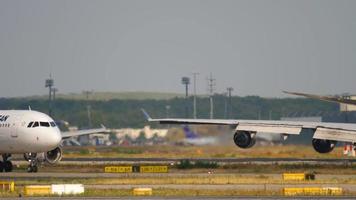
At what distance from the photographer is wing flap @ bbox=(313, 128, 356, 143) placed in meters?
65.1

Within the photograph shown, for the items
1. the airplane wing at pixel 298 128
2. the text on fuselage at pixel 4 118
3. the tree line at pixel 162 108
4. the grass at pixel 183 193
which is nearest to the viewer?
the grass at pixel 183 193

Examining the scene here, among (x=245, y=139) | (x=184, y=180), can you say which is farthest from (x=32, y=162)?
(x=184, y=180)

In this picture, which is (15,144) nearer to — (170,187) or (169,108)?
(170,187)

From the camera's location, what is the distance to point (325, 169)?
68875mm

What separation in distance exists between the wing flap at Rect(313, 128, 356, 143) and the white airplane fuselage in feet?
57.4

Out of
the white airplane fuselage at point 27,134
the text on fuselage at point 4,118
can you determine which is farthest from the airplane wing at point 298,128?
the text on fuselage at point 4,118

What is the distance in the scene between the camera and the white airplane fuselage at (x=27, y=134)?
67688mm

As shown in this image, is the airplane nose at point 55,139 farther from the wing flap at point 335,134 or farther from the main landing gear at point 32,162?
the wing flap at point 335,134

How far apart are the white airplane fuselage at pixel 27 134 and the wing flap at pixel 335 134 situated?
17501 millimetres

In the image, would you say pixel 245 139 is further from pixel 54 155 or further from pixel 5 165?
pixel 5 165

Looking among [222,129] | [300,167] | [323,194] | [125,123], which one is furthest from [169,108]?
[323,194]

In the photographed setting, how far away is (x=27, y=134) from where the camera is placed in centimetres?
6794

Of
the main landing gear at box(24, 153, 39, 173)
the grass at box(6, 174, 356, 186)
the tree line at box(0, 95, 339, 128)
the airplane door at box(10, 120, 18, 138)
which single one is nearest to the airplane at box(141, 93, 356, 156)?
the grass at box(6, 174, 356, 186)

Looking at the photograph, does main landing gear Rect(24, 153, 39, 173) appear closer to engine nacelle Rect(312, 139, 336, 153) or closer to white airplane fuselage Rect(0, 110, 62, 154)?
white airplane fuselage Rect(0, 110, 62, 154)
